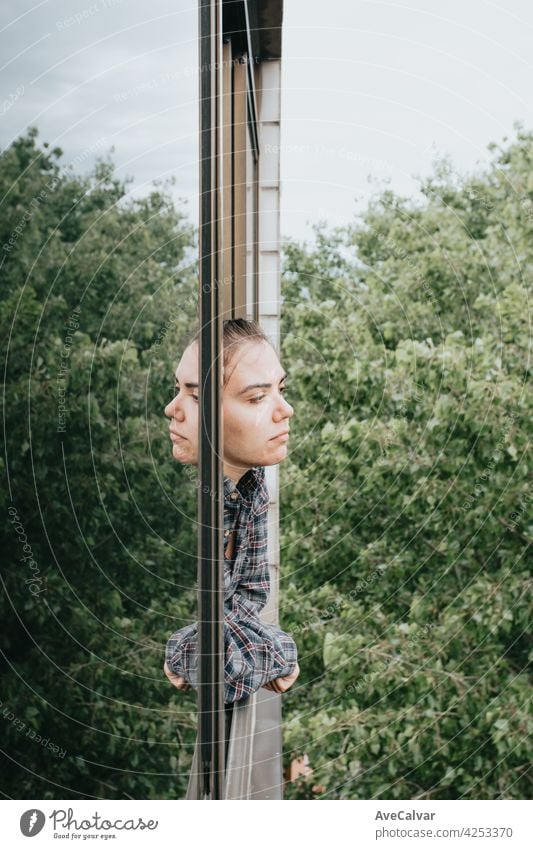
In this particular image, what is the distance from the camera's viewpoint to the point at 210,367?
1.87 ft

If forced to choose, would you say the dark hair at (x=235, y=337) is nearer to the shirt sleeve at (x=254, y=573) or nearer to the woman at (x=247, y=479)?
the woman at (x=247, y=479)

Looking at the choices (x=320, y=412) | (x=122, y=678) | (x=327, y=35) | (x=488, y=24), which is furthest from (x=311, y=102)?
(x=122, y=678)

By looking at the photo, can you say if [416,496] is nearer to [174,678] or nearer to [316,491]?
[316,491]

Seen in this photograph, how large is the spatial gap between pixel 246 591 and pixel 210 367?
0.41 m

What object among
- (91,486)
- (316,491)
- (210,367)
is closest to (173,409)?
(210,367)

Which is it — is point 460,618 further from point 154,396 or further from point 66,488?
point 66,488

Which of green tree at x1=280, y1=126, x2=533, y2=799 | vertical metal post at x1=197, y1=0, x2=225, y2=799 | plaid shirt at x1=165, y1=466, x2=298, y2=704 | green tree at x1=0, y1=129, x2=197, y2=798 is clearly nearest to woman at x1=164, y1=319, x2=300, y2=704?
plaid shirt at x1=165, y1=466, x2=298, y2=704

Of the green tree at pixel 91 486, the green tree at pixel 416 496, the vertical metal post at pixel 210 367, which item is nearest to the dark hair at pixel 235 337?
the green tree at pixel 91 486

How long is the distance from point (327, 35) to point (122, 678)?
1882mm

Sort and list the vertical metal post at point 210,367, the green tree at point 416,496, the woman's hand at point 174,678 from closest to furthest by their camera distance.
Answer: the vertical metal post at point 210,367, the woman's hand at point 174,678, the green tree at point 416,496

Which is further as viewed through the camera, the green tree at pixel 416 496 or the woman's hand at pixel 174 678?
the green tree at pixel 416 496

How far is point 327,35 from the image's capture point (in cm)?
202

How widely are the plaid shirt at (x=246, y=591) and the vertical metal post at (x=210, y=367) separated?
26 cm

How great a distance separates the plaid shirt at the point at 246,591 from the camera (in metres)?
0.87
